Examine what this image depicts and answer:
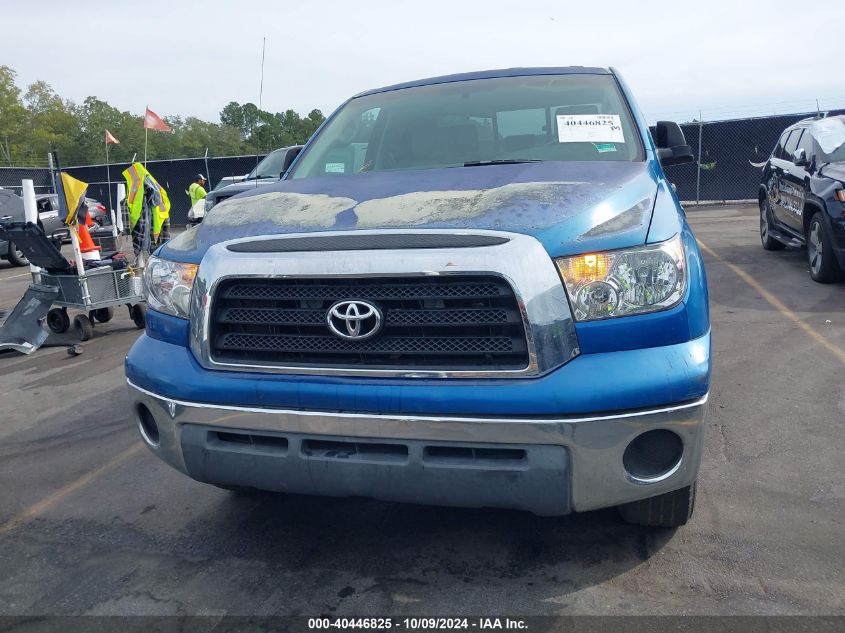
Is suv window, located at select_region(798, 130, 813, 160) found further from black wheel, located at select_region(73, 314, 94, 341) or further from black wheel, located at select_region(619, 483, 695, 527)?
black wheel, located at select_region(73, 314, 94, 341)

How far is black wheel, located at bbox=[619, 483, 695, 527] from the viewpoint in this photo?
121 inches

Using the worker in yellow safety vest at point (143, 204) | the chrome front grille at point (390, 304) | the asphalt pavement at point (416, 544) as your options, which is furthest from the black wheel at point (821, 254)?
the worker in yellow safety vest at point (143, 204)

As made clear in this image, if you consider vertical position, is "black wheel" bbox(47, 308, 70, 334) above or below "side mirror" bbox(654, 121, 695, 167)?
below

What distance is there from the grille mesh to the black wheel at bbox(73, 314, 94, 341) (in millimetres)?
6060

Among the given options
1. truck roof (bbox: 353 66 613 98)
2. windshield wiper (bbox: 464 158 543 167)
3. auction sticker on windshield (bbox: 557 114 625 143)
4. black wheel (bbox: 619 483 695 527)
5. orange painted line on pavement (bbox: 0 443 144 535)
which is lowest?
orange painted line on pavement (bbox: 0 443 144 535)

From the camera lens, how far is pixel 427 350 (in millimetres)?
2688

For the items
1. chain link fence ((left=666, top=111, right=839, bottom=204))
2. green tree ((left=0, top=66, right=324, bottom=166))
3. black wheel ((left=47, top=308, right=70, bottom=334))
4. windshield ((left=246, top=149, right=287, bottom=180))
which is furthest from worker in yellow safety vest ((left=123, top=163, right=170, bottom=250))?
green tree ((left=0, top=66, right=324, bottom=166))

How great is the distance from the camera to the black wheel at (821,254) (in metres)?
8.23

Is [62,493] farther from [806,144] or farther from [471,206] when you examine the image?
[806,144]

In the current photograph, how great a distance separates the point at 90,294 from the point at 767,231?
28.8 ft

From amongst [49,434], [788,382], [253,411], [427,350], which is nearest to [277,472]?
[253,411]

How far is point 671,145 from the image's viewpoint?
453 cm

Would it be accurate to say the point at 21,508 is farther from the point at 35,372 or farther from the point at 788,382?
the point at 788,382

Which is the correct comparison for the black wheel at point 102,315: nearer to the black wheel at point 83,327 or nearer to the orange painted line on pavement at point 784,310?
the black wheel at point 83,327
